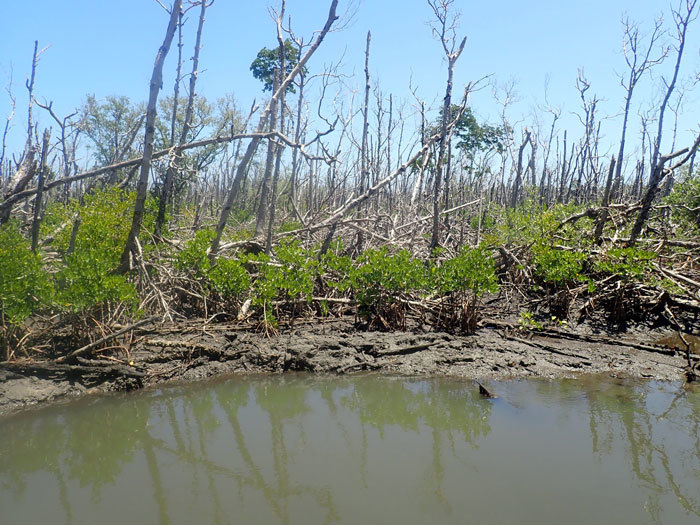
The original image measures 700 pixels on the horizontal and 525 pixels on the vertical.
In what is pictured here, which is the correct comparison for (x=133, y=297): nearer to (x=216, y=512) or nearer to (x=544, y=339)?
(x=216, y=512)

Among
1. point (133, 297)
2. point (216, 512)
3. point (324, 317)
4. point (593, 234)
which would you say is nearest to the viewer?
point (216, 512)

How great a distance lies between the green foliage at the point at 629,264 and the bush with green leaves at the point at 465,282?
5.73 feet

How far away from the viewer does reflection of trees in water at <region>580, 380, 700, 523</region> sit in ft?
9.63

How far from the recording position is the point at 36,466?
318 cm

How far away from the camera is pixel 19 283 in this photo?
421 cm

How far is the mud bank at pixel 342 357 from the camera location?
4508 millimetres

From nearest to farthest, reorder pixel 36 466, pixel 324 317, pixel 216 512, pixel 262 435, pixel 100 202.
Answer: pixel 216 512
pixel 36 466
pixel 262 435
pixel 100 202
pixel 324 317

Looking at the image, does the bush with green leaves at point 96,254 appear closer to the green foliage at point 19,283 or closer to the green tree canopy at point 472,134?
the green foliage at point 19,283

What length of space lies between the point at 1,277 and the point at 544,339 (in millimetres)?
5489

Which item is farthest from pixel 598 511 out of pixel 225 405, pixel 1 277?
pixel 1 277

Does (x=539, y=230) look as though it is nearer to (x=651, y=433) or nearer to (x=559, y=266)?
(x=559, y=266)

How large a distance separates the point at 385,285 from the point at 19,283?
141 inches

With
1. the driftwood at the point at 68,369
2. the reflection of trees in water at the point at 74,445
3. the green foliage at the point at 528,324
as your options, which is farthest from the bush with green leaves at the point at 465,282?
the reflection of trees in water at the point at 74,445

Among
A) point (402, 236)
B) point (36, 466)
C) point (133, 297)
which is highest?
point (402, 236)
